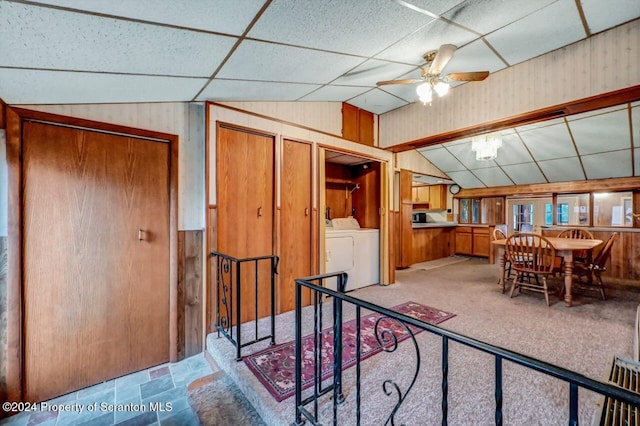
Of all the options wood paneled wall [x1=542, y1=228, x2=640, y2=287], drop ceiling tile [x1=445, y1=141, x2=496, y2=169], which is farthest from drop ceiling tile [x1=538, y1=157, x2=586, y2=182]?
A: wood paneled wall [x1=542, y1=228, x2=640, y2=287]

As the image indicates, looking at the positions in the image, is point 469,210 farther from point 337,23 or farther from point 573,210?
point 337,23

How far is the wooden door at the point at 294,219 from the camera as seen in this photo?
300cm

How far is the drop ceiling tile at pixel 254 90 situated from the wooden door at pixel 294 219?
1.72 ft

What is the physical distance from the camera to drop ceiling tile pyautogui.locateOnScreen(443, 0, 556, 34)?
5.46ft

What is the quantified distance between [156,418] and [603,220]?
741cm

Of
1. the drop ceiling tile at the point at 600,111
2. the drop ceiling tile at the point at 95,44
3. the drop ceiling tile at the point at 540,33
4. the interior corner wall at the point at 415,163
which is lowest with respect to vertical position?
the drop ceiling tile at the point at 95,44

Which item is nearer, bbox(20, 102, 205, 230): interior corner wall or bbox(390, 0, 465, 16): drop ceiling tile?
bbox(390, 0, 465, 16): drop ceiling tile

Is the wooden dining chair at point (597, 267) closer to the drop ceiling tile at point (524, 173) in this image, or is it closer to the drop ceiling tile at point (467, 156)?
the drop ceiling tile at point (524, 173)

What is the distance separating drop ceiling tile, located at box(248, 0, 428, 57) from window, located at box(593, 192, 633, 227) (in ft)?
19.0

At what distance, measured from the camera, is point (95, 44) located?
1259 mm

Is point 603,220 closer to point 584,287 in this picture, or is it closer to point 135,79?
point 584,287

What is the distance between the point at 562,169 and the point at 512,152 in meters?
0.96

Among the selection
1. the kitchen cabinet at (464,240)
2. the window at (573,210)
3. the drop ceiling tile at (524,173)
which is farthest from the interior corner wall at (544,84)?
the kitchen cabinet at (464,240)

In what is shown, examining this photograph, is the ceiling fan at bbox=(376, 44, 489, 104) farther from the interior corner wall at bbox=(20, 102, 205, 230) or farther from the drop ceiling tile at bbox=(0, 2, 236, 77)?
the interior corner wall at bbox=(20, 102, 205, 230)
